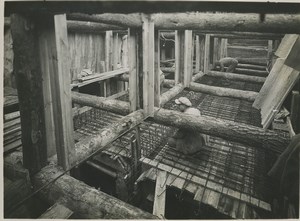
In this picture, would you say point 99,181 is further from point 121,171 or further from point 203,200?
point 203,200

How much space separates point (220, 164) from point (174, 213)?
1.26 m

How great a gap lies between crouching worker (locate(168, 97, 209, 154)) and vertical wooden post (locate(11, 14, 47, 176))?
2.20 meters

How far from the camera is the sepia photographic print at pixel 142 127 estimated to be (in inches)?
70.1

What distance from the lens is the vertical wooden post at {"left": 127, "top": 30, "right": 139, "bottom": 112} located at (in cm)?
336

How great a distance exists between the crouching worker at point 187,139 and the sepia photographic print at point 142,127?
0.07ft

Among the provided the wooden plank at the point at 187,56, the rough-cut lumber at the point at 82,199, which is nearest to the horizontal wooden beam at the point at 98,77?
the wooden plank at the point at 187,56

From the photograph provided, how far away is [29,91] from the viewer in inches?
74.5

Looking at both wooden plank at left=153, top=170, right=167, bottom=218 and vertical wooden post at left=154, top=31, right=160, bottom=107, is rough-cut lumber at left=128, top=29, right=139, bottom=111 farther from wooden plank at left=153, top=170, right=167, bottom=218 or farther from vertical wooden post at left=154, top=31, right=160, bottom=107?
wooden plank at left=153, top=170, right=167, bottom=218

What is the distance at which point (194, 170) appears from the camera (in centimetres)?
347

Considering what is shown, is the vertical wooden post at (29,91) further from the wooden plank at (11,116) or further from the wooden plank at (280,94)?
the wooden plank at (280,94)

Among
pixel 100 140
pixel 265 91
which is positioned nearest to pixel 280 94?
pixel 265 91

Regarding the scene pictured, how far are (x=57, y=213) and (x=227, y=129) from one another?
214 cm

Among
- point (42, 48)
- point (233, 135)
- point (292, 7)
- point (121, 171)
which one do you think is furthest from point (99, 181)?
point (292, 7)

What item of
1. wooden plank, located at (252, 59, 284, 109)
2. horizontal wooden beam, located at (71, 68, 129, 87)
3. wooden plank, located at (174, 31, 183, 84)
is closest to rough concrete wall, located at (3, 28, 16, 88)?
horizontal wooden beam, located at (71, 68, 129, 87)
